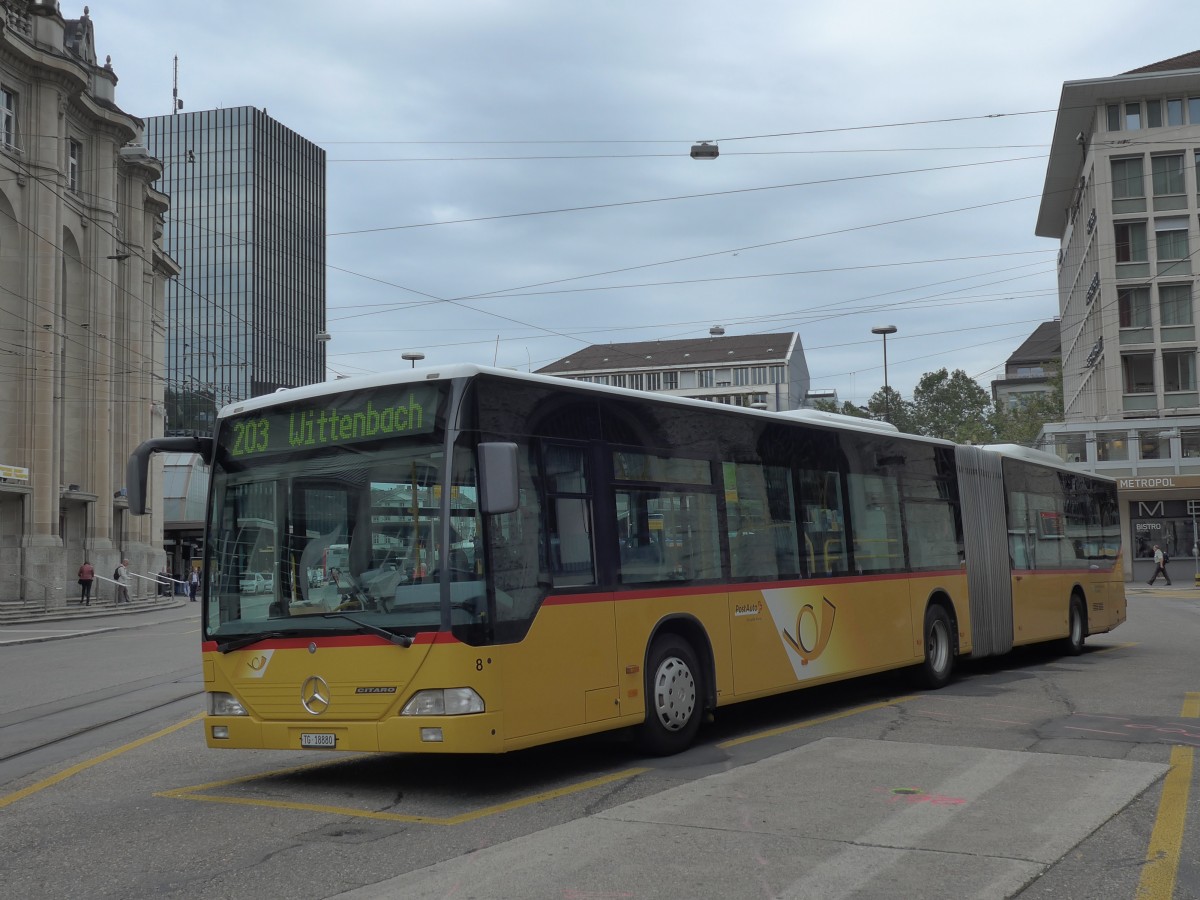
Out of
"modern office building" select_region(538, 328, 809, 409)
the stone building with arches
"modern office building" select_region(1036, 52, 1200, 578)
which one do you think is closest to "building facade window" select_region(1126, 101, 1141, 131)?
"modern office building" select_region(1036, 52, 1200, 578)

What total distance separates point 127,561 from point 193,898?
155 feet

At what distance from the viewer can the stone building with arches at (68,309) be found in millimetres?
42250

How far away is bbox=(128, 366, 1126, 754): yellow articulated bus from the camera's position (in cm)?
814

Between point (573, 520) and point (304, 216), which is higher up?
point (304, 216)

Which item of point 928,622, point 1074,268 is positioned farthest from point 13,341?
point 1074,268

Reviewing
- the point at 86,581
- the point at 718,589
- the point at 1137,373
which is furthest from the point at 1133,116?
the point at 718,589

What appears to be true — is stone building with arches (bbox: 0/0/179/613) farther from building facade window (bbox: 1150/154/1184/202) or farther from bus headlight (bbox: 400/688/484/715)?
building facade window (bbox: 1150/154/1184/202)

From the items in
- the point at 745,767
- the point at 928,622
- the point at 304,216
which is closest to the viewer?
the point at 745,767

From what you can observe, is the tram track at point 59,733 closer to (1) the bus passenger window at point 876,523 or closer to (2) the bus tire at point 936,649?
(1) the bus passenger window at point 876,523

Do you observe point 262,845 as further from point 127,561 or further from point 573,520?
point 127,561

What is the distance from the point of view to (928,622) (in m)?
14.9

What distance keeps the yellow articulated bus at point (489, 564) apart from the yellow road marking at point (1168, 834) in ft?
11.2

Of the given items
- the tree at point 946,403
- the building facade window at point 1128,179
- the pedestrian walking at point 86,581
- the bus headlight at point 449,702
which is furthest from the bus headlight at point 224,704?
the tree at point 946,403

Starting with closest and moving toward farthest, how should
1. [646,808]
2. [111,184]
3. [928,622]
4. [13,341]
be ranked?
[646,808] < [928,622] < [13,341] < [111,184]
